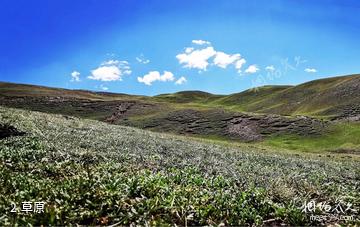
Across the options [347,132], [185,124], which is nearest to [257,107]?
[185,124]

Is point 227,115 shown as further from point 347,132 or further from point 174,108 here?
point 347,132

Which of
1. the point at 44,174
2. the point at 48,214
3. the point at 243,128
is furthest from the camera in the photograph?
the point at 243,128

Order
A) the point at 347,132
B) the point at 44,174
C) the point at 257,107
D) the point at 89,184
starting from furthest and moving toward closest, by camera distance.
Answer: the point at 257,107 → the point at 347,132 → the point at 44,174 → the point at 89,184

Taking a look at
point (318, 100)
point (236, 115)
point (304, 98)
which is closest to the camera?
point (236, 115)

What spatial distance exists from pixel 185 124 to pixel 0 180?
84.1 meters

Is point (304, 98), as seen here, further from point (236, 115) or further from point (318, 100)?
point (236, 115)

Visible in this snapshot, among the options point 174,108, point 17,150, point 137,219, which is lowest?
point 137,219

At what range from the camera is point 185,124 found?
99625mm

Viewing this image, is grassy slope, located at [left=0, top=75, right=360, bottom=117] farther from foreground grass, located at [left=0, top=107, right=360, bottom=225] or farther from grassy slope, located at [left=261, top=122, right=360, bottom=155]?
foreground grass, located at [left=0, top=107, right=360, bottom=225]

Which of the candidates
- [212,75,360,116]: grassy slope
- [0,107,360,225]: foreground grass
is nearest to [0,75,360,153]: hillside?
[212,75,360,116]: grassy slope

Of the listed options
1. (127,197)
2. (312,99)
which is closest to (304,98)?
(312,99)

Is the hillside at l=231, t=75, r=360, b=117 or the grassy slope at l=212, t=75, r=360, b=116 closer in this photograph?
the hillside at l=231, t=75, r=360, b=117

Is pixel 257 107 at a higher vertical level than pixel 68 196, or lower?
higher

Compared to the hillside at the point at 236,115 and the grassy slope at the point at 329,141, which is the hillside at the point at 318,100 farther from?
the grassy slope at the point at 329,141
